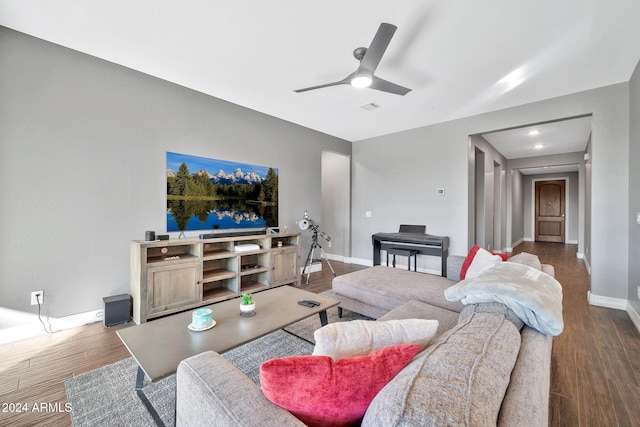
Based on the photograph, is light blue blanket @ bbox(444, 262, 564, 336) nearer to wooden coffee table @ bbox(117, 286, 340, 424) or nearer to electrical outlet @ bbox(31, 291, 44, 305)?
wooden coffee table @ bbox(117, 286, 340, 424)

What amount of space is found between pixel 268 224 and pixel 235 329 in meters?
2.66

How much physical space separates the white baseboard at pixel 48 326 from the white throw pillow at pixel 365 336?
2.94 metres

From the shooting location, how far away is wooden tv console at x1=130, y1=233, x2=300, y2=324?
2.74 meters

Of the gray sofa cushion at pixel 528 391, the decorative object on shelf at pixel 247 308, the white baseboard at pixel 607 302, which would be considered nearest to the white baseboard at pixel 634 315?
the white baseboard at pixel 607 302

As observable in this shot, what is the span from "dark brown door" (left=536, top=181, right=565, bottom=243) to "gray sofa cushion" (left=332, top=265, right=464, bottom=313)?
920 centimetres

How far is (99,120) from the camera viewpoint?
2771 mm

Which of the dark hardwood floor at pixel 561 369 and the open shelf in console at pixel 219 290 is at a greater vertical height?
the open shelf in console at pixel 219 290

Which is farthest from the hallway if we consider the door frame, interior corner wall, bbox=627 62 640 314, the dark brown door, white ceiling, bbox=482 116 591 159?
the dark brown door

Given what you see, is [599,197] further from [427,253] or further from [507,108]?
[427,253]

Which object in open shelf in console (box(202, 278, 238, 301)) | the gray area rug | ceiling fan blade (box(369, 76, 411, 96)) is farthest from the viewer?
open shelf in console (box(202, 278, 238, 301))

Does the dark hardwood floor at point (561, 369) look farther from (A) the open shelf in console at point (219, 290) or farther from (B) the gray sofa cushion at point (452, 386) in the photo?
(B) the gray sofa cushion at point (452, 386)

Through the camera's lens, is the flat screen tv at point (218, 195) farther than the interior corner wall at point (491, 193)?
No

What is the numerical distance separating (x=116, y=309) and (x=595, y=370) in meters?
4.07

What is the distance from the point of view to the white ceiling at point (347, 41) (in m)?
2.04
